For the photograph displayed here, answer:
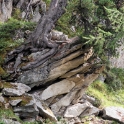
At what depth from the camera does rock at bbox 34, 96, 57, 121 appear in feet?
41.8

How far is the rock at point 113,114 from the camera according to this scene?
1564 cm

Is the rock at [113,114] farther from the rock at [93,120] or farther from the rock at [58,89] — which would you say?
the rock at [58,89]

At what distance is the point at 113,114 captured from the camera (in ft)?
52.0

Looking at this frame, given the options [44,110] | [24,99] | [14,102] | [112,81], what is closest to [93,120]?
[44,110]

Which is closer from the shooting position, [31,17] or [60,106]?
[60,106]

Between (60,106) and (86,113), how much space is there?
1.82m

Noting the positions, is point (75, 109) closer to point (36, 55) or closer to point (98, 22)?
point (36, 55)

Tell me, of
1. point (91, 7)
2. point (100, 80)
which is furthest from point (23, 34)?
point (100, 80)

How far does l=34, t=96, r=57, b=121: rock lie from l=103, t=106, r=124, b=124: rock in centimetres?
395

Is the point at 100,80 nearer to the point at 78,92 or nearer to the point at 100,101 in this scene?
the point at 100,101

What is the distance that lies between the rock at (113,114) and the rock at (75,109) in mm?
1483

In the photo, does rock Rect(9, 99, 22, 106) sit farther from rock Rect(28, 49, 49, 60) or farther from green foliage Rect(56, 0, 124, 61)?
green foliage Rect(56, 0, 124, 61)

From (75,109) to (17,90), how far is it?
3468 millimetres

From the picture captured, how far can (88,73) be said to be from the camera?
14.0 m
